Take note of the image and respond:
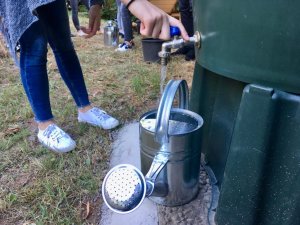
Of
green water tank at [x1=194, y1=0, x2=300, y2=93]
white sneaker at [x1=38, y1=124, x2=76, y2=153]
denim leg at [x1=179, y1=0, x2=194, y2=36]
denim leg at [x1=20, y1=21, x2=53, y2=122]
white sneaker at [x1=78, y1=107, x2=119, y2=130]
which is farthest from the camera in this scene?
denim leg at [x1=179, y1=0, x2=194, y2=36]

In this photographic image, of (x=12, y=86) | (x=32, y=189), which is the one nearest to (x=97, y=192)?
(x=32, y=189)

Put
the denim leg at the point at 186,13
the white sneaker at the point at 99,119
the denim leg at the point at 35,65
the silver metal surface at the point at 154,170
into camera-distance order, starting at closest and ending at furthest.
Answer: the silver metal surface at the point at 154,170, the denim leg at the point at 35,65, the white sneaker at the point at 99,119, the denim leg at the point at 186,13

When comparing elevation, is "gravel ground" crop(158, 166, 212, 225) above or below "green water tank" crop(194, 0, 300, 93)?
below

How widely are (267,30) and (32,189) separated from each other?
1.07 metres

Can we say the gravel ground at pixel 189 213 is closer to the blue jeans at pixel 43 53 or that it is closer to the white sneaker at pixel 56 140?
the white sneaker at pixel 56 140

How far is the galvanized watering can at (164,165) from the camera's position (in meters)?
0.88

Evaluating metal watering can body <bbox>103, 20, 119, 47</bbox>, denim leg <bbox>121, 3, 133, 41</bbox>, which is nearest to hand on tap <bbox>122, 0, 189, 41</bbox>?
denim leg <bbox>121, 3, 133, 41</bbox>

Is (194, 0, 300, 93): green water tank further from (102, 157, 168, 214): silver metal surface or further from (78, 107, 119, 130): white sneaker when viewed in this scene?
(78, 107, 119, 130): white sneaker

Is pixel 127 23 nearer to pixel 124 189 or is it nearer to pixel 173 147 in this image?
pixel 173 147

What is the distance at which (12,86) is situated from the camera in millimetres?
2588

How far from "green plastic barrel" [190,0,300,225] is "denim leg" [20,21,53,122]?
27.1 inches

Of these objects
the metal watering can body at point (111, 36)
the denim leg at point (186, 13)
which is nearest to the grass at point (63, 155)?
the denim leg at point (186, 13)

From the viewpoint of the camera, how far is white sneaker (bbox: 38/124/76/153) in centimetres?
160

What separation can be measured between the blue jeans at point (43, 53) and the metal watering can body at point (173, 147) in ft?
1.87
